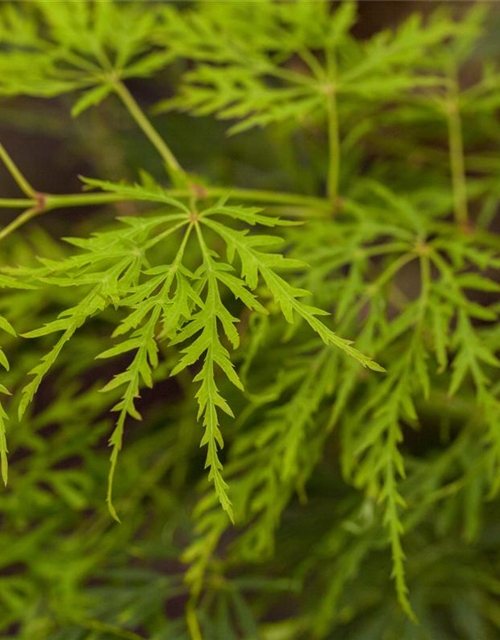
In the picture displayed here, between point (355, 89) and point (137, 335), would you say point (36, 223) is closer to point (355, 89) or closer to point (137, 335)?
point (355, 89)

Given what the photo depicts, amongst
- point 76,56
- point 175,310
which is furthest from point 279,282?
point 76,56

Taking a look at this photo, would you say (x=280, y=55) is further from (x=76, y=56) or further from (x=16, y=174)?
(x=16, y=174)

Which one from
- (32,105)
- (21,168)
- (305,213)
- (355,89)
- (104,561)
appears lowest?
(104,561)

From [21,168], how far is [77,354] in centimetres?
79

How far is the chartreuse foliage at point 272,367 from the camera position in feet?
1.65

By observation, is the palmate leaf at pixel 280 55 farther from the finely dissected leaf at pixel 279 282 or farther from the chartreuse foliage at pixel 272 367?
the finely dissected leaf at pixel 279 282

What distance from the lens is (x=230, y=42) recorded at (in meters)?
0.73

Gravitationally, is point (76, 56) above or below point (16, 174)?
above

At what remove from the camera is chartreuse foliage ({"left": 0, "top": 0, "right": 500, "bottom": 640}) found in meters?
0.50

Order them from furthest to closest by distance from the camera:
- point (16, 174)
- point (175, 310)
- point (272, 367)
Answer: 1. point (272, 367)
2. point (16, 174)
3. point (175, 310)

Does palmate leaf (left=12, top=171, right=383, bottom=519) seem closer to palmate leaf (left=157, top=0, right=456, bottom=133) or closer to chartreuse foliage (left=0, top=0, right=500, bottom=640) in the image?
chartreuse foliage (left=0, top=0, right=500, bottom=640)

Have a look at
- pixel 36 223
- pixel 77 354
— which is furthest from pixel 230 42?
pixel 36 223

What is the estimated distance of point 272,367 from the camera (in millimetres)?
684

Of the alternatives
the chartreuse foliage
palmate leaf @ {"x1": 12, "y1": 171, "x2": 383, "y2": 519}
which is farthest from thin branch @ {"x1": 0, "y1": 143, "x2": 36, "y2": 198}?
palmate leaf @ {"x1": 12, "y1": 171, "x2": 383, "y2": 519}
